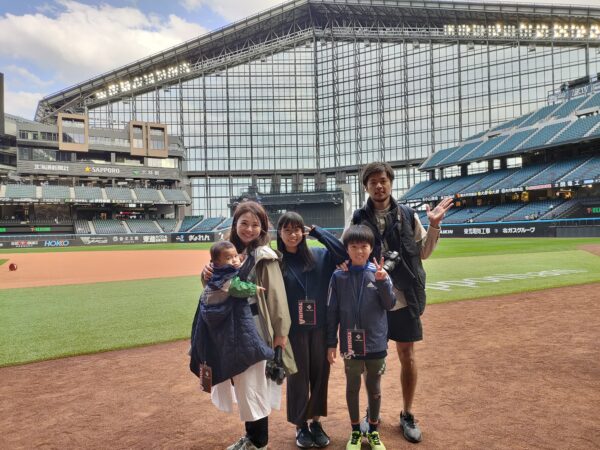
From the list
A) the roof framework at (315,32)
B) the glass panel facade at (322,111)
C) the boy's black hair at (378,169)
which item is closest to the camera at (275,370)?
the boy's black hair at (378,169)

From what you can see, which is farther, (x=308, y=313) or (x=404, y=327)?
(x=404, y=327)

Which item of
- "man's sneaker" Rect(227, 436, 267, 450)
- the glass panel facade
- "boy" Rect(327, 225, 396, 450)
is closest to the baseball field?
"man's sneaker" Rect(227, 436, 267, 450)

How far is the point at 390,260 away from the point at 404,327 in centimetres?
66

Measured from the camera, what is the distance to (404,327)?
12.1 ft

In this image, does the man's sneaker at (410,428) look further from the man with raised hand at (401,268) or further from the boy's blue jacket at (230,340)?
the boy's blue jacket at (230,340)

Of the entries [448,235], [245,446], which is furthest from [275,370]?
[448,235]

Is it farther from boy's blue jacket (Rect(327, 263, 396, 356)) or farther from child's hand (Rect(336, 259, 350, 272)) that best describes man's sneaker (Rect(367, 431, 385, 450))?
child's hand (Rect(336, 259, 350, 272))

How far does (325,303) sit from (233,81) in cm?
6668

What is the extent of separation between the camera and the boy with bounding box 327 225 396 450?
10.9 ft

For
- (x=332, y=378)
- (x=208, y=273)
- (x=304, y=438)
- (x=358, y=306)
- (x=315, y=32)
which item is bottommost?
(x=332, y=378)

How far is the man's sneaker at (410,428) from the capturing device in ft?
11.3

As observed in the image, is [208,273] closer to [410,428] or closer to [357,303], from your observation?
[357,303]

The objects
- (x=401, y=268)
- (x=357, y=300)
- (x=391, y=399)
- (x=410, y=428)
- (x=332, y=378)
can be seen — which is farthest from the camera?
(x=332, y=378)

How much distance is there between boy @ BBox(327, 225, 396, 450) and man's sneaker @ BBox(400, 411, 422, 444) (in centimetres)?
30
